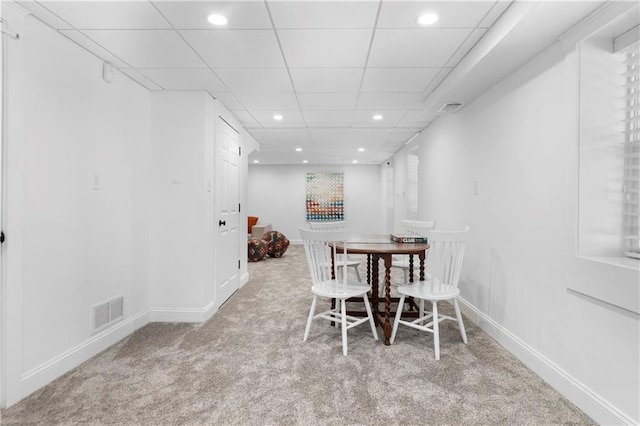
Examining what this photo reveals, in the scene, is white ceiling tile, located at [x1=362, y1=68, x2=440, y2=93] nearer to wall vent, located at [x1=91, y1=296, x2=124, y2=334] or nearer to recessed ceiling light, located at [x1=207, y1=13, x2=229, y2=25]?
recessed ceiling light, located at [x1=207, y1=13, x2=229, y2=25]

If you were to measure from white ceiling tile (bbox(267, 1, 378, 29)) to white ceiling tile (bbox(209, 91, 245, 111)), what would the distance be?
1445 mm

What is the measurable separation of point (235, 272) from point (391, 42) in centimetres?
323

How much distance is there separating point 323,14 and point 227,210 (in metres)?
2.52

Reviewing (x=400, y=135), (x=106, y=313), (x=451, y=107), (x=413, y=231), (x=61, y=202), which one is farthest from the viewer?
(x=400, y=135)

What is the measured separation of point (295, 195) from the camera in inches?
352

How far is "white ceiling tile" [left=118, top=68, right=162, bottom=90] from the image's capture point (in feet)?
8.59

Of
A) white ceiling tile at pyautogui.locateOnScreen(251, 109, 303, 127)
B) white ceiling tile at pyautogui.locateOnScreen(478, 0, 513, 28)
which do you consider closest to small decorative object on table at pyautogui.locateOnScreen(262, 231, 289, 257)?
white ceiling tile at pyautogui.locateOnScreen(251, 109, 303, 127)

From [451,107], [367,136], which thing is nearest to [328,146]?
[367,136]

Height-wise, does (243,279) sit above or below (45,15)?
below

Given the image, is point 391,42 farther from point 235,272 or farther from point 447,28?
point 235,272

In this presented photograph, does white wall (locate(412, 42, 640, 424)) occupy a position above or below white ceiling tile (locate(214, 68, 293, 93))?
below

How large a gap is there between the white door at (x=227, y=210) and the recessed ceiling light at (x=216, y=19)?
1520 millimetres

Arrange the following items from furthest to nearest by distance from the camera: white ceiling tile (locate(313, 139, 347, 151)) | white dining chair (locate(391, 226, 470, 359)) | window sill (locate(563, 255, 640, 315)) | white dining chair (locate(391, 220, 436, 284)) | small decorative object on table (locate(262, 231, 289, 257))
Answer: small decorative object on table (locate(262, 231, 289, 257)) < white ceiling tile (locate(313, 139, 347, 151)) < white dining chair (locate(391, 220, 436, 284)) < white dining chair (locate(391, 226, 470, 359)) < window sill (locate(563, 255, 640, 315))

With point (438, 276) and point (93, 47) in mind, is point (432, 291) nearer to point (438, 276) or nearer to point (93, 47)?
point (438, 276)
